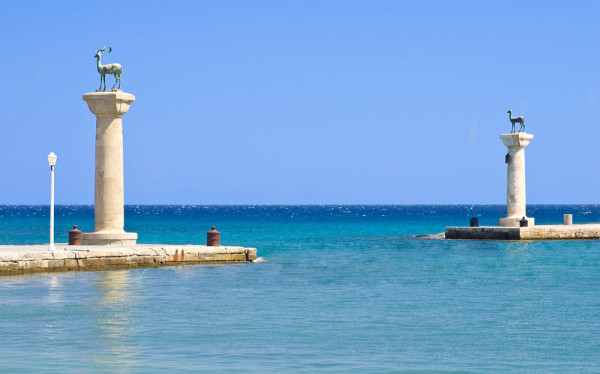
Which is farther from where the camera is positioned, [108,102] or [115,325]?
[108,102]

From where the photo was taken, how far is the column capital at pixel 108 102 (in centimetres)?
3131

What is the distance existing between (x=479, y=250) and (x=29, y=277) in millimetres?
22602

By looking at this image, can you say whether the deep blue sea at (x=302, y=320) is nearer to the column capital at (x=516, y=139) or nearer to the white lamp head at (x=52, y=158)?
the white lamp head at (x=52, y=158)

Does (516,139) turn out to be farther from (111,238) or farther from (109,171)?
(111,238)

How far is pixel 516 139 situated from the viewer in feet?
161

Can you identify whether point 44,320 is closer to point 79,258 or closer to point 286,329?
point 286,329

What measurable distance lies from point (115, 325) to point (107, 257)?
11.0m

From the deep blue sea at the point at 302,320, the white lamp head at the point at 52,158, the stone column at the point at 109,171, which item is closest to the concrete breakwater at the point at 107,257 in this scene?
the deep blue sea at the point at 302,320

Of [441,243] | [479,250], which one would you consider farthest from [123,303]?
[441,243]

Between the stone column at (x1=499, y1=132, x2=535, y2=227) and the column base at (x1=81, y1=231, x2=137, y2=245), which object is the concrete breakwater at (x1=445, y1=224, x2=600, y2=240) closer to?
the stone column at (x1=499, y1=132, x2=535, y2=227)

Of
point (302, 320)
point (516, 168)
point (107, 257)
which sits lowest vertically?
point (302, 320)

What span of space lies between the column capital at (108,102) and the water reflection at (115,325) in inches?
282

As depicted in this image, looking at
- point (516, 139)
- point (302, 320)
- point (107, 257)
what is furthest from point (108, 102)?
point (516, 139)

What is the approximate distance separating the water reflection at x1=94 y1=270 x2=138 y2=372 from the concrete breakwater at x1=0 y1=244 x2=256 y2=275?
6.19 ft
